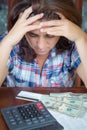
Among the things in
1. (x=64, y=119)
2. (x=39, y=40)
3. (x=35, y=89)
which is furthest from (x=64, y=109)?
(x=39, y=40)

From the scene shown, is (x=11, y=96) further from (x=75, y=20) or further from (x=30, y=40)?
(x=75, y=20)

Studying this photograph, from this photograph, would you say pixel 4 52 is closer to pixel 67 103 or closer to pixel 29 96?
pixel 29 96

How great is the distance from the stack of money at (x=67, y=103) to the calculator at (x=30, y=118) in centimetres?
5

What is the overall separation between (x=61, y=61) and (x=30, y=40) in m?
0.23

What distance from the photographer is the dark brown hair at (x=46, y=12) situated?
3.76 ft

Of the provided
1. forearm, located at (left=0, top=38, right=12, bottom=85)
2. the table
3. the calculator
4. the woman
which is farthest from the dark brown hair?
the calculator

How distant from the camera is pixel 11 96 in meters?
1.05

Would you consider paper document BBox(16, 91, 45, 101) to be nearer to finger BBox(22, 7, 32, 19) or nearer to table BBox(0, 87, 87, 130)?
table BBox(0, 87, 87, 130)

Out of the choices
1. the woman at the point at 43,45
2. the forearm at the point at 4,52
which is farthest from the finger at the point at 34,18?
the forearm at the point at 4,52

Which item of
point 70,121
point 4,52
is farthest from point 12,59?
point 70,121

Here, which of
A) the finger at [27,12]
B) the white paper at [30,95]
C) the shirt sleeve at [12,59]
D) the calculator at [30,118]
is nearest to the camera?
the calculator at [30,118]

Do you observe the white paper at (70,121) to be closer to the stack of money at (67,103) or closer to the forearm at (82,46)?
the stack of money at (67,103)

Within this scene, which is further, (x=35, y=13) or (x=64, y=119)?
(x=35, y=13)

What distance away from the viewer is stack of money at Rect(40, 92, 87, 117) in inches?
36.6
